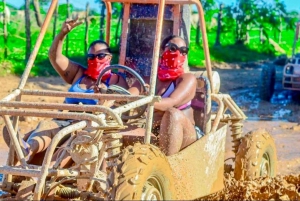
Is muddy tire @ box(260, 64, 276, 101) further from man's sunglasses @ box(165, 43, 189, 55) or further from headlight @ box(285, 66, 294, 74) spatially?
man's sunglasses @ box(165, 43, 189, 55)

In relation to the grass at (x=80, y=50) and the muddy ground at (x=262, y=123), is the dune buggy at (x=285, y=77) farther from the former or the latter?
the grass at (x=80, y=50)

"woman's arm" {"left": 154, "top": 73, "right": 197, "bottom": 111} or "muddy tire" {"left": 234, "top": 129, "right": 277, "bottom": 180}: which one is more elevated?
"woman's arm" {"left": 154, "top": 73, "right": 197, "bottom": 111}

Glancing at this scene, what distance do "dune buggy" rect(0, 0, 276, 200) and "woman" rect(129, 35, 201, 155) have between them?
0.42 ft

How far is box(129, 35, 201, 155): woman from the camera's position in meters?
4.95

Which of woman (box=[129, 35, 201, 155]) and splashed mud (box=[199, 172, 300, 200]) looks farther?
splashed mud (box=[199, 172, 300, 200])

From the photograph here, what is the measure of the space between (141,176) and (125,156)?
0.56 ft

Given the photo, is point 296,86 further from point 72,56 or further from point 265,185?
point 265,185

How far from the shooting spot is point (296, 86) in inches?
592

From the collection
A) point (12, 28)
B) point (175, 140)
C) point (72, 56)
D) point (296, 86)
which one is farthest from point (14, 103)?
point (12, 28)

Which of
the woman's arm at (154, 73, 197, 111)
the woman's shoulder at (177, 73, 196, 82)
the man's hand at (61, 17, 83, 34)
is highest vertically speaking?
the man's hand at (61, 17, 83, 34)

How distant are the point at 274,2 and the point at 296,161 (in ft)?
84.3

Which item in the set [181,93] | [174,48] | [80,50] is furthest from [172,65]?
[80,50]

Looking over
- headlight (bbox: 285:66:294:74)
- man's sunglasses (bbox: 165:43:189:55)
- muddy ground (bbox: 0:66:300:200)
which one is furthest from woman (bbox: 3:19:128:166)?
headlight (bbox: 285:66:294:74)

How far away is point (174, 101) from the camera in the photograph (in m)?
5.18
